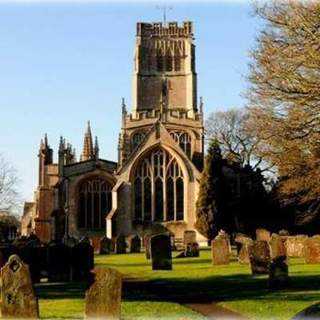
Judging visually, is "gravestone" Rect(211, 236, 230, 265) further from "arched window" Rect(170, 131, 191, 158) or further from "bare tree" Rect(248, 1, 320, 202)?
"arched window" Rect(170, 131, 191, 158)

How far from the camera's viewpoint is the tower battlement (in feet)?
229

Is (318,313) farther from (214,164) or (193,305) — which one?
(214,164)

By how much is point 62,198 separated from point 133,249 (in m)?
14.2

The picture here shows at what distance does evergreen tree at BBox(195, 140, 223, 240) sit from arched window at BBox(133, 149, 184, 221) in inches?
117

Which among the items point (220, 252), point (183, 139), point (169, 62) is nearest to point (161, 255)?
point (220, 252)

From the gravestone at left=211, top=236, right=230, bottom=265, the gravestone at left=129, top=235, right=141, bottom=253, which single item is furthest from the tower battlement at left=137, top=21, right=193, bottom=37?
the gravestone at left=211, top=236, right=230, bottom=265

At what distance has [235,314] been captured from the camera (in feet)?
42.6

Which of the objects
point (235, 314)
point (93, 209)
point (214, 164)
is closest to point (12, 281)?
point (235, 314)

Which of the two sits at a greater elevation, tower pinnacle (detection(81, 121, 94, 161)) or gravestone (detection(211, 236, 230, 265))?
tower pinnacle (detection(81, 121, 94, 161))

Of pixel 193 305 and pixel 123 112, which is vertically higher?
pixel 123 112

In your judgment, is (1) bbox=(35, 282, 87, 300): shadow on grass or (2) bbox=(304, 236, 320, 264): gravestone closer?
(1) bbox=(35, 282, 87, 300): shadow on grass

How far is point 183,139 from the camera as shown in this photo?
56625 millimetres

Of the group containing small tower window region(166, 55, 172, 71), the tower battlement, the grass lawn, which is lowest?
the grass lawn

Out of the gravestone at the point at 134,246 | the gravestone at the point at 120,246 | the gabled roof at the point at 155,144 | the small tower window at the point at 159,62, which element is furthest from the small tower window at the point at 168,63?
the gravestone at the point at 120,246
